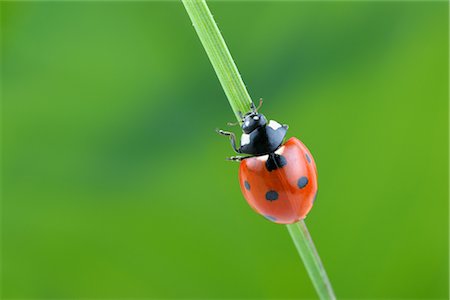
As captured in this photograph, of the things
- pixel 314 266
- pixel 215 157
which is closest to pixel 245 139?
pixel 314 266

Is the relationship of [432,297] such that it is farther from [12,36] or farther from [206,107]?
[12,36]

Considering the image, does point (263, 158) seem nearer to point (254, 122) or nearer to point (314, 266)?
point (254, 122)

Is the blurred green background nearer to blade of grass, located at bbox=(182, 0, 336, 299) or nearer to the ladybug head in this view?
the ladybug head

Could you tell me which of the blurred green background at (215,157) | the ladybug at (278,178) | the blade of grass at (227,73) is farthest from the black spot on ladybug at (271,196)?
the blurred green background at (215,157)

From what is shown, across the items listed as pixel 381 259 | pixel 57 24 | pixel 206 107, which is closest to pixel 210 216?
pixel 206 107

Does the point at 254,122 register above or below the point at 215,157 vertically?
below
